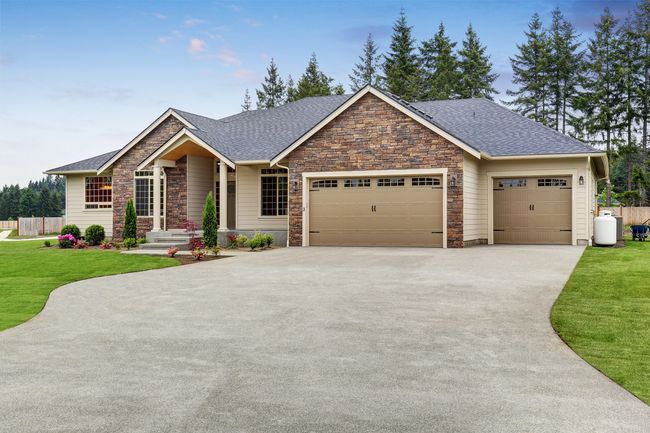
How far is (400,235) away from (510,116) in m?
8.30

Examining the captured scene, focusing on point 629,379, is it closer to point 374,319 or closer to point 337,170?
point 374,319

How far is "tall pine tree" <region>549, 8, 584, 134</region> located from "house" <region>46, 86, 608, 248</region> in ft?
83.7

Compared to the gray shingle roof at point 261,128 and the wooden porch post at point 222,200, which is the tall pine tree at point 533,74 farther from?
the wooden porch post at point 222,200

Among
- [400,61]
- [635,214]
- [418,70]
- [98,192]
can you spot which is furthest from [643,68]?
[98,192]

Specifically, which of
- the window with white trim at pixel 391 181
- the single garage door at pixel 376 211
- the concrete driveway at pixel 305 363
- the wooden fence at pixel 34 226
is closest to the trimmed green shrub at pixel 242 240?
the single garage door at pixel 376 211

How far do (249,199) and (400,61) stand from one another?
108ft

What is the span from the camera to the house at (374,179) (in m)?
19.3

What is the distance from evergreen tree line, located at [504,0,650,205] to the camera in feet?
139

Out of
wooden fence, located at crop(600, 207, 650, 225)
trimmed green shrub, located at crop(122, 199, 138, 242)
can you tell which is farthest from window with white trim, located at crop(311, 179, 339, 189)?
wooden fence, located at crop(600, 207, 650, 225)

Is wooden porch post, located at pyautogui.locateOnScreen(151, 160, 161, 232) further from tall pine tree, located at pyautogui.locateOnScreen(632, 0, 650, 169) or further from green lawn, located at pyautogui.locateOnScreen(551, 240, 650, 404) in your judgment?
tall pine tree, located at pyautogui.locateOnScreen(632, 0, 650, 169)

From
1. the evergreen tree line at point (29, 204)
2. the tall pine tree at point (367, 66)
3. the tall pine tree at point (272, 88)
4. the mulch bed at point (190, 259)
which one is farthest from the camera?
the evergreen tree line at point (29, 204)

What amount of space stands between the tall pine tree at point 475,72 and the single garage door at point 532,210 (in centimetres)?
2906

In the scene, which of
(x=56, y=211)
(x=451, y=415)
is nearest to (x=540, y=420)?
(x=451, y=415)

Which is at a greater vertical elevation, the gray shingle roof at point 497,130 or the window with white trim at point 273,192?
the gray shingle roof at point 497,130
